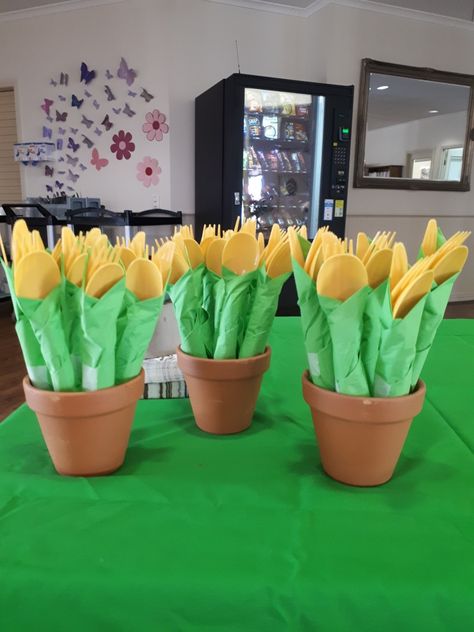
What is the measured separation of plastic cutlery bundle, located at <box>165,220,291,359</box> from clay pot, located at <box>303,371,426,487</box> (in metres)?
0.12

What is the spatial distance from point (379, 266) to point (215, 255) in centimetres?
23

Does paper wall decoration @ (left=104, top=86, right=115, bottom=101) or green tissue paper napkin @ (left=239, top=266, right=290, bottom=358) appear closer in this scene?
green tissue paper napkin @ (left=239, top=266, right=290, bottom=358)

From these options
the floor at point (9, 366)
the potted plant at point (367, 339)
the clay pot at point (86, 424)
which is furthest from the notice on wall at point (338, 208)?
the clay pot at point (86, 424)

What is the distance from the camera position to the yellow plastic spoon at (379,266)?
498mm

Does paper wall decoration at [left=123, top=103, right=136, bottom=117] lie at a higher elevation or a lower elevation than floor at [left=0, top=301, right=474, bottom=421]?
higher

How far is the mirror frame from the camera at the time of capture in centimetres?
432

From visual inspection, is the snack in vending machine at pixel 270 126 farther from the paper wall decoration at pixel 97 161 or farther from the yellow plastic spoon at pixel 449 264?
the yellow plastic spoon at pixel 449 264

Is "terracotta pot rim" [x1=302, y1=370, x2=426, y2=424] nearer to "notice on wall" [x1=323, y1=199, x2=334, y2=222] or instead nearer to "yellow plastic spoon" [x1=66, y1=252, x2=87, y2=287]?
"yellow plastic spoon" [x1=66, y1=252, x2=87, y2=287]

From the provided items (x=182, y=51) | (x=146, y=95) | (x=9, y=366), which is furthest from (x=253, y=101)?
→ (x=9, y=366)

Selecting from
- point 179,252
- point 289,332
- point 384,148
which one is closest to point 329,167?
point 384,148

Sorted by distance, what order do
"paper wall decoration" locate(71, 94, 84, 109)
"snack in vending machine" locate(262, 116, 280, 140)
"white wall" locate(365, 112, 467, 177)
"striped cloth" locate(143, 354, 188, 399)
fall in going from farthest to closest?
"white wall" locate(365, 112, 467, 177), "paper wall decoration" locate(71, 94, 84, 109), "snack in vending machine" locate(262, 116, 280, 140), "striped cloth" locate(143, 354, 188, 399)

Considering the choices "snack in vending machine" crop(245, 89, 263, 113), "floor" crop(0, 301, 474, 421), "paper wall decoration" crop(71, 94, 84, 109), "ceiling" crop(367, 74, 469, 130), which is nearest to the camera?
"floor" crop(0, 301, 474, 421)

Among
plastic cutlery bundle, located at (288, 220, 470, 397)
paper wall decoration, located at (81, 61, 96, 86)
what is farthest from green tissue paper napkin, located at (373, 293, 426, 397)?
paper wall decoration, located at (81, 61, 96, 86)

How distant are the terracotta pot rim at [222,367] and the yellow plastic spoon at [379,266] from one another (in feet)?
0.65
